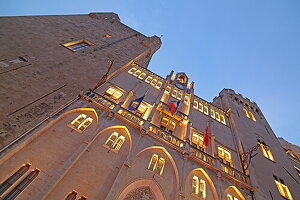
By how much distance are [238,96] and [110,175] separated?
28885 mm

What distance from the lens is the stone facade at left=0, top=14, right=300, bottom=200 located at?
10.7m

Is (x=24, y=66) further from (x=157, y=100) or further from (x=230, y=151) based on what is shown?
(x=230, y=151)

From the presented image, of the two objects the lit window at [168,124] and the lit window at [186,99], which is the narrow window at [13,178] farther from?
the lit window at [186,99]

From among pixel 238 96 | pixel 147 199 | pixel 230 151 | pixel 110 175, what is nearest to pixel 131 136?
pixel 110 175

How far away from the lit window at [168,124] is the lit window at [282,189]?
37.3 feet

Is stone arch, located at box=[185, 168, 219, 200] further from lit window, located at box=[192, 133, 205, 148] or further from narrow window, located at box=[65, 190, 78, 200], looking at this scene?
narrow window, located at box=[65, 190, 78, 200]

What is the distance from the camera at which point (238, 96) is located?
111 ft

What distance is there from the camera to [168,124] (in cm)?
1950

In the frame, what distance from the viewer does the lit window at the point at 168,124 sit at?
63.3 ft

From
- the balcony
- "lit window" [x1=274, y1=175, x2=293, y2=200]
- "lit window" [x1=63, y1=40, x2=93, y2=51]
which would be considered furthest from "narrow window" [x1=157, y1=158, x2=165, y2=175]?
"lit window" [x1=63, y1=40, x2=93, y2=51]

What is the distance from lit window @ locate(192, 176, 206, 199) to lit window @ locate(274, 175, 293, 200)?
880 cm

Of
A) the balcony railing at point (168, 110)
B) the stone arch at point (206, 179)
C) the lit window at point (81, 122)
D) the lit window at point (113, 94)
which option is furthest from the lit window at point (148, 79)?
the stone arch at point (206, 179)

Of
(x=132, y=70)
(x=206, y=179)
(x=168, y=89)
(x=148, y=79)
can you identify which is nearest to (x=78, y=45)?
(x=132, y=70)

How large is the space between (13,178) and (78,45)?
1690cm
